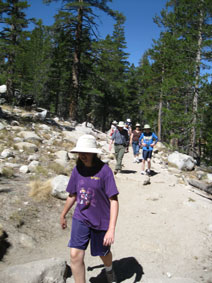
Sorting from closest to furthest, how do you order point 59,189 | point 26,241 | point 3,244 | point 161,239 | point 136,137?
point 3,244 → point 26,241 → point 161,239 → point 59,189 → point 136,137

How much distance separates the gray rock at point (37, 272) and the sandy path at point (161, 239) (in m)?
0.51

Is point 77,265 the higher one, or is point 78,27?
point 78,27

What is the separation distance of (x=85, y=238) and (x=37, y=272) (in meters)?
0.87

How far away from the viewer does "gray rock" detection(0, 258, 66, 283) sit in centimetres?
276

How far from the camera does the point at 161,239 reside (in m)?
4.75

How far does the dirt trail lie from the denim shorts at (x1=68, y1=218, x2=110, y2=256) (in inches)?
38.0

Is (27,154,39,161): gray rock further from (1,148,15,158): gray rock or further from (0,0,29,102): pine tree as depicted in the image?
(0,0,29,102): pine tree

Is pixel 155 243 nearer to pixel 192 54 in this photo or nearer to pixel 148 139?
pixel 148 139

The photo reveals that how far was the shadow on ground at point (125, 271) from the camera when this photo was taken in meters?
3.39

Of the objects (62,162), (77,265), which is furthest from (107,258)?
(62,162)

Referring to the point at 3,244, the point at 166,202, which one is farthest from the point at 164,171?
the point at 3,244

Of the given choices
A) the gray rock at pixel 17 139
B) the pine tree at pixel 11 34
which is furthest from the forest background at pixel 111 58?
the gray rock at pixel 17 139

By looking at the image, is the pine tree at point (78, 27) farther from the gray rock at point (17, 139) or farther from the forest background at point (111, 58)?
the gray rock at point (17, 139)

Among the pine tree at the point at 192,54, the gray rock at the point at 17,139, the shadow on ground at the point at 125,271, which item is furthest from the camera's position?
the pine tree at the point at 192,54
